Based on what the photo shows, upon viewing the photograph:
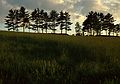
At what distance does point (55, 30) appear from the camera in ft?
396

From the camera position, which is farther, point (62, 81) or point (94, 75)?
point (94, 75)

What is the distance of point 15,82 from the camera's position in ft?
17.7

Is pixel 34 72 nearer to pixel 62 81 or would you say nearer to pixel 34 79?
pixel 34 79

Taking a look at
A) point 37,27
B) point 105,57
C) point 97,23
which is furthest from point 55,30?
point 105,57

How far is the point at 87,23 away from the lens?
12000 cm

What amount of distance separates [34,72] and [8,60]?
1.31 m

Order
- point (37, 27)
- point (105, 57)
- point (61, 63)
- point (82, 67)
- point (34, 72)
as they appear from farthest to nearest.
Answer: point (37, 27)
point (105, 57)
point (61, 63)
point (82, 67)
point (34, 72)

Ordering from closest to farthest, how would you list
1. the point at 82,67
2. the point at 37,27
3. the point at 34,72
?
1. the point at 34,72
2. the point at 82,67
3. the point at 37,27

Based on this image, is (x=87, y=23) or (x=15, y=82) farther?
(x=87, y=23)

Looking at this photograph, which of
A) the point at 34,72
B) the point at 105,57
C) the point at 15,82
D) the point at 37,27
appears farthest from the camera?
the point at 37,27

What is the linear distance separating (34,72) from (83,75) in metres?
1.12

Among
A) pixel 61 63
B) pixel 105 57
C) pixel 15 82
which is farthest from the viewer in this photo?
pixel 105 57

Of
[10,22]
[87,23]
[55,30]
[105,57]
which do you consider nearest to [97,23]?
[87,23]

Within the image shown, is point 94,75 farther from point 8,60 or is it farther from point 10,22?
point 10,22
